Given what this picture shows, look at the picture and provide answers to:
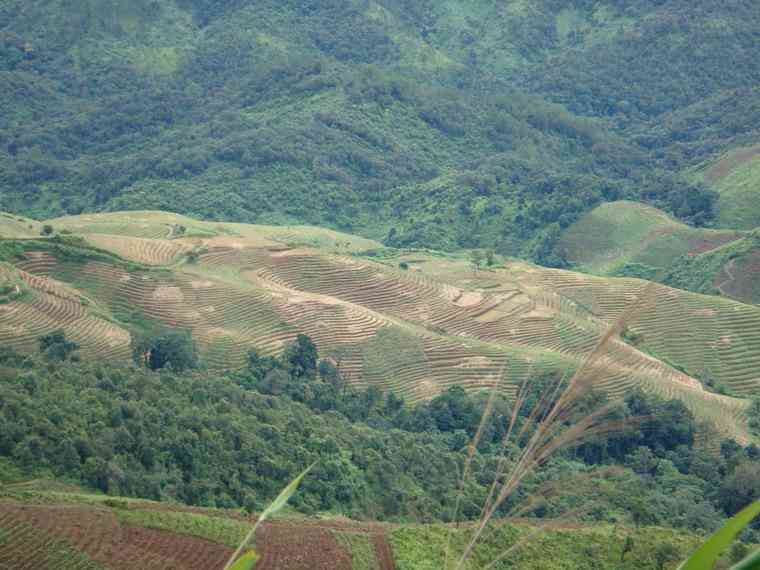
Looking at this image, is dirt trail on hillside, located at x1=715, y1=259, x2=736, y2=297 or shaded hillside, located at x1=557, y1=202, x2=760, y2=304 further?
shaded hillside, located at x1=557, y1=202, x2=760, y2=304

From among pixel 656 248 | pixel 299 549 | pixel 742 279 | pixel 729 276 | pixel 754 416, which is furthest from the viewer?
pixel 656 248

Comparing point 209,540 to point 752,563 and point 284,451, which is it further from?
point 752,563

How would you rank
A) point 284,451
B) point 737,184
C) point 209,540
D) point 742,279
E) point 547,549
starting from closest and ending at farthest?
point 209,540 < point 547,549 < point 284,451 < point 742,279 < point 737,184

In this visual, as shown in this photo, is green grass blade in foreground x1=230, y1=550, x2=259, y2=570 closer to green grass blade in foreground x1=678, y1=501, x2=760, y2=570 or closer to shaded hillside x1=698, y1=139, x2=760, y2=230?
green grass blade in foreground x1=678, y1=501, x2=760, y2=570

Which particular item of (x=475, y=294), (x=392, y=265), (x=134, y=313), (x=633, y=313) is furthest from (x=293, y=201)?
(x=633, y=313)

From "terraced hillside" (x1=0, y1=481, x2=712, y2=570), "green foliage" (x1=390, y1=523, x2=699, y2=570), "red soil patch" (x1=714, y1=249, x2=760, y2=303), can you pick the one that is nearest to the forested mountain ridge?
"red soil patch" (x1=714, y1=249, x2=760, y2=303)

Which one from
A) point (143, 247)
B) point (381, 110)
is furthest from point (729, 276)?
point (381, 110)
